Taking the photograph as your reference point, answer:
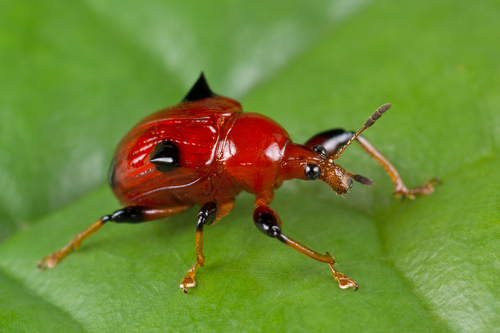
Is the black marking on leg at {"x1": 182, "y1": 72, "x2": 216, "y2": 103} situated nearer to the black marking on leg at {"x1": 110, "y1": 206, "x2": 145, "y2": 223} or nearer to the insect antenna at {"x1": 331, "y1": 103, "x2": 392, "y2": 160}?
the black marking on leg at {"x1": 110, "y1": 206, "x2": 145, "y2": 223}

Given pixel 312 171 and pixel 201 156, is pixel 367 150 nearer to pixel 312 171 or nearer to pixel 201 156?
pixel 312 171

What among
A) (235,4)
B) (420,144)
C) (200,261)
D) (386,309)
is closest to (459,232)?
(386,309)

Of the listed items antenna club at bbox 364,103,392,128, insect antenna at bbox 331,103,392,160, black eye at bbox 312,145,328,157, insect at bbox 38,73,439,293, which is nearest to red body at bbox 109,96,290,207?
insect at bbox 38,73,439,293

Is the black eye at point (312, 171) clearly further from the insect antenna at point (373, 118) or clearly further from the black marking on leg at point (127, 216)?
the black marking on leg at point (127, 216)

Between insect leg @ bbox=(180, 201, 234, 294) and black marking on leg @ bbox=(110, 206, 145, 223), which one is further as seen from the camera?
black marking on leg @ bbox=(110, 206, 145, 223)

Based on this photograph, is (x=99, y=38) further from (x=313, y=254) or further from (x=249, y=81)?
(x=313, y=254)

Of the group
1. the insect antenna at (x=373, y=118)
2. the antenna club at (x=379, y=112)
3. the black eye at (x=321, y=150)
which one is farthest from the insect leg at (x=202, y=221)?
the antenna club at (x=379, y=112)
